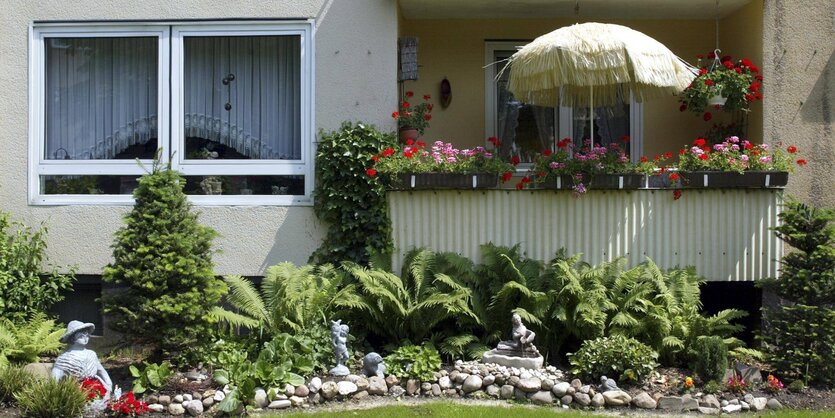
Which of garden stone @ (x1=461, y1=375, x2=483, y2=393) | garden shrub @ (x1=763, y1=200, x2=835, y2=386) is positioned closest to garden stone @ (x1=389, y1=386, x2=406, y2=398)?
garden stone @ (x1=461, y1=375, x2=483, y2=393)

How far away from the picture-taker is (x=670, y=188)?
9.09m

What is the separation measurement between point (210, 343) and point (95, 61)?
3.80 meters

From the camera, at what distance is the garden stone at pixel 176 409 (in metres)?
7.41

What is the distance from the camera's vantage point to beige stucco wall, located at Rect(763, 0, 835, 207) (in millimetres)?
9391

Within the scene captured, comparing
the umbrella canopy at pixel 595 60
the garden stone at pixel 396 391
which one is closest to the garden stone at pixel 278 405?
the garden stone at pixel 396 391

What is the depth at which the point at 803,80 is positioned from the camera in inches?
370

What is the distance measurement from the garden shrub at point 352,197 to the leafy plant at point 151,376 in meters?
2.15

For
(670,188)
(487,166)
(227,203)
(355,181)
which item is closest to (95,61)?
(227,203)

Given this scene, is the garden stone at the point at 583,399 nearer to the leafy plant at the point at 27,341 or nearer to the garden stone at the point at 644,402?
the garden stone at the point at 644,402

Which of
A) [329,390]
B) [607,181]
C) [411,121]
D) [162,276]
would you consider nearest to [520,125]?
[411,121]

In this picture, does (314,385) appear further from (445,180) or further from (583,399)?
(445,180)

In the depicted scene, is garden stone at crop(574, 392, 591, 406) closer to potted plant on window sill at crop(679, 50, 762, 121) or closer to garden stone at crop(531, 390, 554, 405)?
garden stone at crop(531, 390, 554, 405)

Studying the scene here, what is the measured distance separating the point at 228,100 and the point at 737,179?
5609mm

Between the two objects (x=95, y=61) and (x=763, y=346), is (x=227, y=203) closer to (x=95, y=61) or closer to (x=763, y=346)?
(x=95, y=61)
